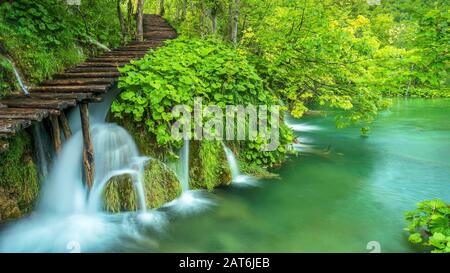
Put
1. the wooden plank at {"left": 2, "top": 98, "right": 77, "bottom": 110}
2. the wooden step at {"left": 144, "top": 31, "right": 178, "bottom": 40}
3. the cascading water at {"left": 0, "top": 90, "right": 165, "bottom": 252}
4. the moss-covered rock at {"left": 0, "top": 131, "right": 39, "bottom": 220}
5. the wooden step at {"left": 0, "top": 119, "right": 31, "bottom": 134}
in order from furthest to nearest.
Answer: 1. the wooden step at {"left": 144, "top": 31, "right": 178, "bottom": 40}
2. the moss-covered rock at {"left": 0, "top": 131, "right": 39, "bottom": 220}
3. the cascading water at {"left": 0, "top": 90, "right": 165, "bottom": 252}
4. the wooden plank at {"left": 2, "top": 98, "right": 77, "bottom": 110}
5. the wooden step at {"left": 0, "top": 119, "right": 31, "bottom": 134}

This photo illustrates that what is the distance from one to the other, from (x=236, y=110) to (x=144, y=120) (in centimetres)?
245

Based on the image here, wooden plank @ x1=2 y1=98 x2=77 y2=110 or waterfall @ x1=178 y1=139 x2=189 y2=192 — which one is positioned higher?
wooden plank @ x1=2 y1=98 x2=77 y2=110

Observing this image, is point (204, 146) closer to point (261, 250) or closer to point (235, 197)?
point (235, 197)

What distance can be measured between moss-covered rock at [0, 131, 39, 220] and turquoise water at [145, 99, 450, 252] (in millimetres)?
2278

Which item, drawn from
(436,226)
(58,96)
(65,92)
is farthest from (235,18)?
(436,226)

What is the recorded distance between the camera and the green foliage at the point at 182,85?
7.23 metres

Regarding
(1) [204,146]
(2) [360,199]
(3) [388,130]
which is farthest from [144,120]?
(3) [388,130]

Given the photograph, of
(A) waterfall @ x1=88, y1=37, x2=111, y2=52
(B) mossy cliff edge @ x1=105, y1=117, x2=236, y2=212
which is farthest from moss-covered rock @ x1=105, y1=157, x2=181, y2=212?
(A) waterfall @ x1=88, y1=37, x2=111, y2=52

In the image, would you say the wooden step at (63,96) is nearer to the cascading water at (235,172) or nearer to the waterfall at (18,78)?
the waterfall at (18,78)

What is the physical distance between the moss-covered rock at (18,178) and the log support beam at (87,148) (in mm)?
856

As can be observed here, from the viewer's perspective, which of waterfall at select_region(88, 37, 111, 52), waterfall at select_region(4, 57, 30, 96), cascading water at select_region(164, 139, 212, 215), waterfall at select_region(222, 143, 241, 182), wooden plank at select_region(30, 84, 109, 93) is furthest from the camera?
waterfall at select_region(88, 37, 111, 52)

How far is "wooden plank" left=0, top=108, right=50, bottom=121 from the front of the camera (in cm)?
510

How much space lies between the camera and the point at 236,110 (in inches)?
347

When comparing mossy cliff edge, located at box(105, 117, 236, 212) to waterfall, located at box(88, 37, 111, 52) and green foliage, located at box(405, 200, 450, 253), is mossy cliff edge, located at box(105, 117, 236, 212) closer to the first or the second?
waterfall, located at box(88, 37, 111, 52)
